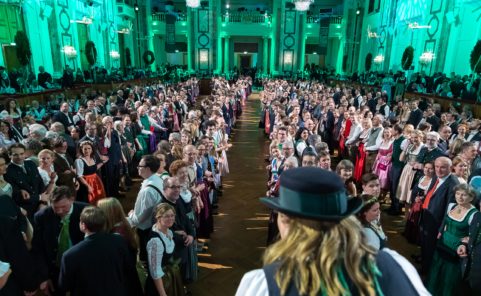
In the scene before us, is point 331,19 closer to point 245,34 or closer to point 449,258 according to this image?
point 245,34

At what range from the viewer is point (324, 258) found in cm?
90

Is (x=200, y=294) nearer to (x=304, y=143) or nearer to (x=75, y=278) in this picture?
(x=75, y=278)

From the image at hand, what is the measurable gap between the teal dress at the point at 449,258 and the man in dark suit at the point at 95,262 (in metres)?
2.84

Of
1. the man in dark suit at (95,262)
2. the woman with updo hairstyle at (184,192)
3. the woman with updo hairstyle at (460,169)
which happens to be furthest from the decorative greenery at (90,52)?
the woman with updo hairstyle at (460,169)

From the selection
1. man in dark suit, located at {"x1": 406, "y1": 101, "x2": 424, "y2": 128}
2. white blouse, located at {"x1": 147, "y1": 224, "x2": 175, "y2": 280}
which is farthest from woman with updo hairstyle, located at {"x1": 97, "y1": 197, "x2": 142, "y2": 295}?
man in dark suit, located at {"x1": 406, "y1": 101, "x2": 424, "y2": 128}

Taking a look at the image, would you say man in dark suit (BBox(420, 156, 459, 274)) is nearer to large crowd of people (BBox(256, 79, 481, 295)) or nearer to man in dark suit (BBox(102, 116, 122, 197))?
large crowd of people (BBox(256, 79, 481, 295))

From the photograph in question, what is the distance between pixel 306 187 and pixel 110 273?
1.69 meters

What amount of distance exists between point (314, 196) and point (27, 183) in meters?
3.52

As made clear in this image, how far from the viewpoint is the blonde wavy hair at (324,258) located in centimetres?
89

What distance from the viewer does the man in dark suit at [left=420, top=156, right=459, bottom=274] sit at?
338 centimetres

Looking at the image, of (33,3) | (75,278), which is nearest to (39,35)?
(33,3)

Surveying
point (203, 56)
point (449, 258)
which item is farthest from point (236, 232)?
point (203, 56)

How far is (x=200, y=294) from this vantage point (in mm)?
3443

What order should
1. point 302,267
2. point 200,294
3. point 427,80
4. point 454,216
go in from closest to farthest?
point 302,267, point 454,216, point 200,294, point 427,80
